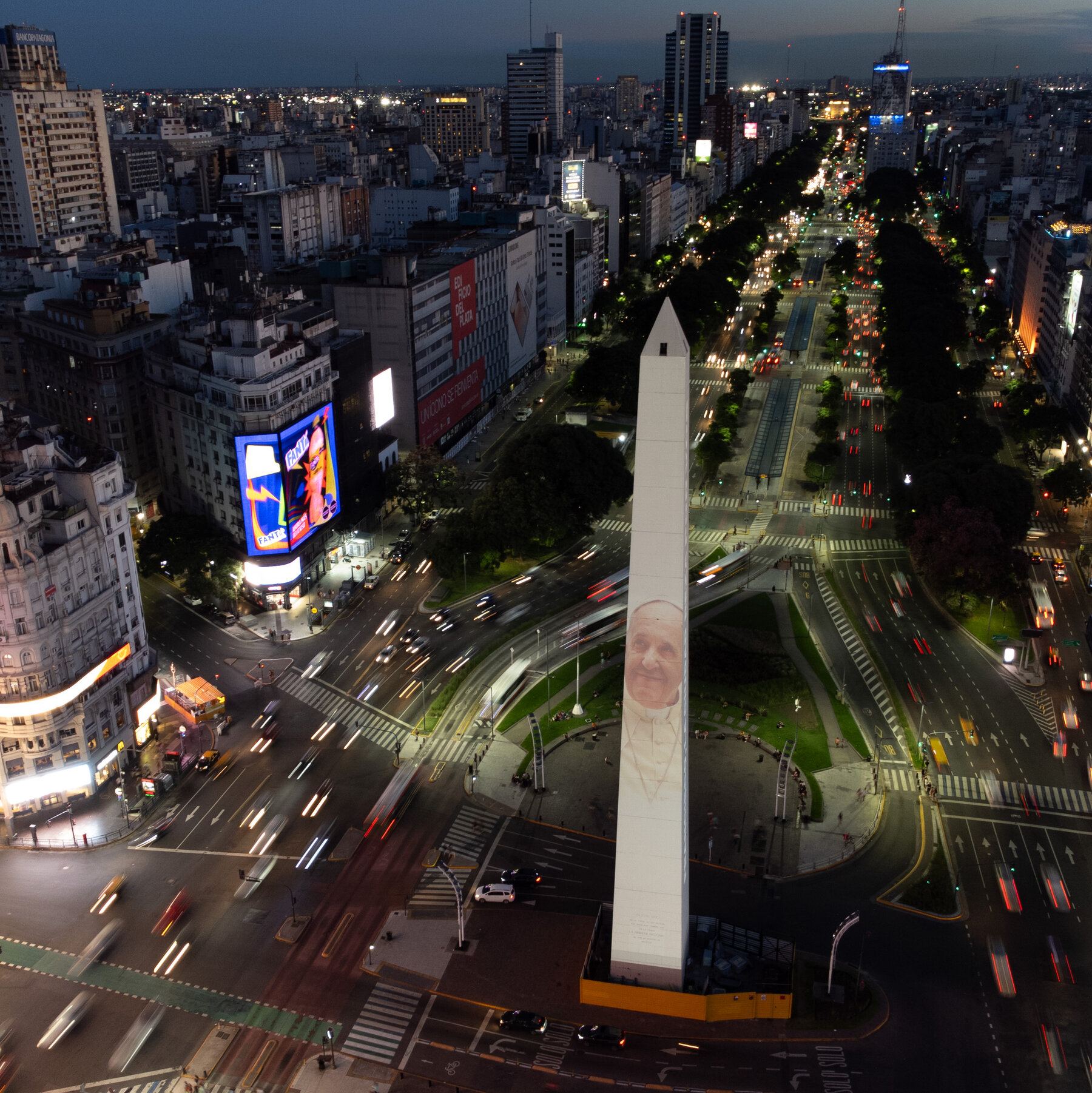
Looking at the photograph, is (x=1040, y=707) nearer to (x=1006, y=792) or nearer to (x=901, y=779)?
(x=1006, y=792)

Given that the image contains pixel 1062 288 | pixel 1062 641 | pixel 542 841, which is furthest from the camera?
pixel 1062 288

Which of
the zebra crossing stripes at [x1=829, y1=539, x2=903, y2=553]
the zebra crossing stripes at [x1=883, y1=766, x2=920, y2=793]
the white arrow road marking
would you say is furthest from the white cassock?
the zebra crossing stripes at [x1=829, y1=539, x2=903, y2=553]

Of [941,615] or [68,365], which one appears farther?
[68,365]

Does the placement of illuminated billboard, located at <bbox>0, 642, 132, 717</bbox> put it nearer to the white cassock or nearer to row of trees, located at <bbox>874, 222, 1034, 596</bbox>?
the white cassock

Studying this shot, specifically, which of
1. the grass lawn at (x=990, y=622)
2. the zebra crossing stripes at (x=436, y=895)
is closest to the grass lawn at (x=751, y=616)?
the grass lawn at (x=990, y=622)

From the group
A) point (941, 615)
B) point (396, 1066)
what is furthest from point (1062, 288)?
point (396, 1066)

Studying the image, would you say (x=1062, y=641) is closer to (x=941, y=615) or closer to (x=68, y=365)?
(x=941, y=615)
